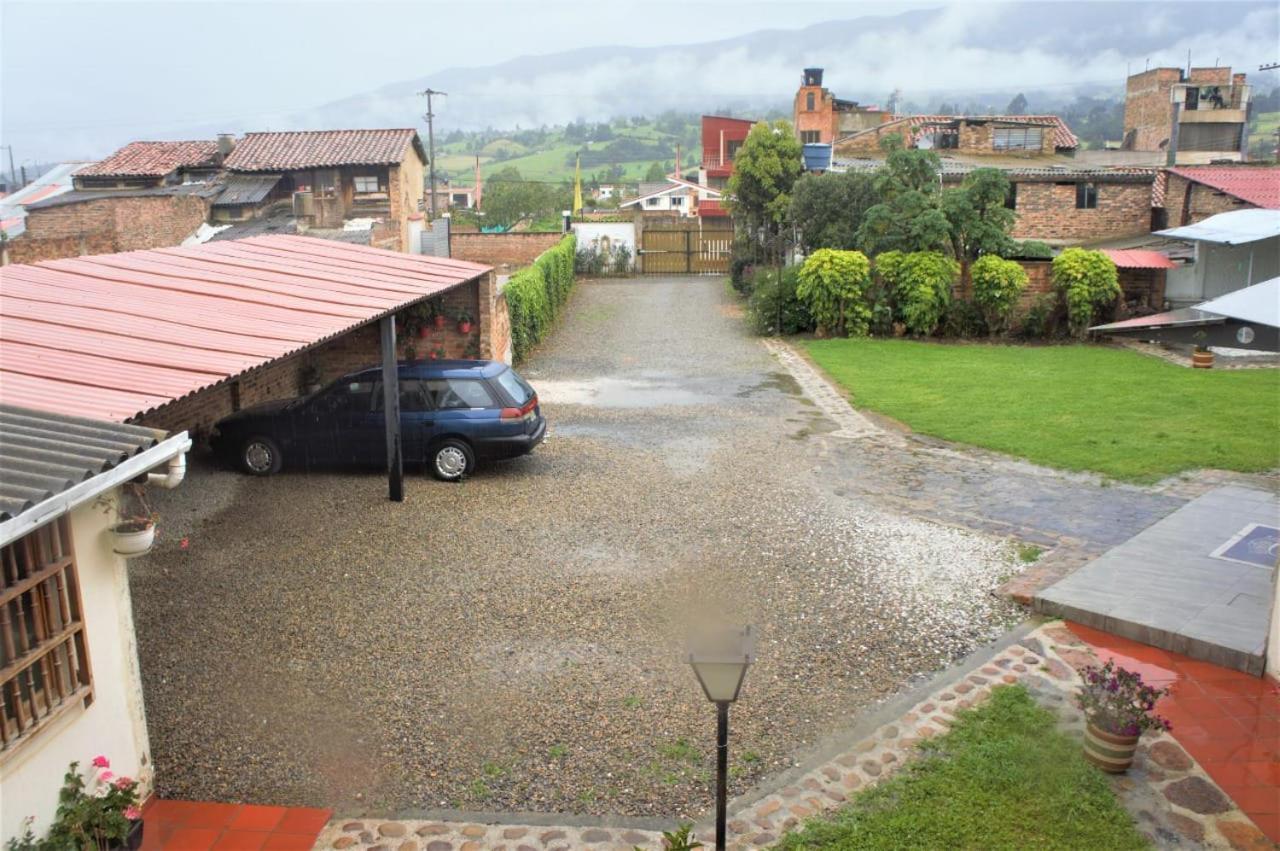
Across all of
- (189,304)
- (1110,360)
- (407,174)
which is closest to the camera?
(189,304)

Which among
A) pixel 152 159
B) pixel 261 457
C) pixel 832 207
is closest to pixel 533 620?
pixel 261 457

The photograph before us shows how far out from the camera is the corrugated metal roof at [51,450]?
4.14 metres

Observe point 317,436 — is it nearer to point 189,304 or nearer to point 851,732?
point 189,304

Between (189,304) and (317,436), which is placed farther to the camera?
(317,436)

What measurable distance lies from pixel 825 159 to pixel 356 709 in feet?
93.4

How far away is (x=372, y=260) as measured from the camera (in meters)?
14.2

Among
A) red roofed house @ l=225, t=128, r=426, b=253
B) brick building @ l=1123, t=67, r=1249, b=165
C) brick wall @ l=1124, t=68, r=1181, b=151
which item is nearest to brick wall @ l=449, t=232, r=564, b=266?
red roofed house @ l=225, t=128, r=426, b=253

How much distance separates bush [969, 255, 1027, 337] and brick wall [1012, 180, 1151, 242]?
18.5 ft

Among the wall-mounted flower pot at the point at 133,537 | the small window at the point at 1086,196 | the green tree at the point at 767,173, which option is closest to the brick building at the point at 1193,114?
the small window at the point at 1086,196

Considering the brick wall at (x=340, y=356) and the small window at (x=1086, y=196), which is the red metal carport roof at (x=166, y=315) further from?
the small window at (x=1086, y=196)

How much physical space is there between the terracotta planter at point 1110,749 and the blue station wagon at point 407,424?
7.97m

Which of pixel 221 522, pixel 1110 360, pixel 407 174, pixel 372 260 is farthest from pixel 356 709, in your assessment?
pixel 407 174

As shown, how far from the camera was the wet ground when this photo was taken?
6215 millimetres

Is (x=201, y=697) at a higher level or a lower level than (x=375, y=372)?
lower
